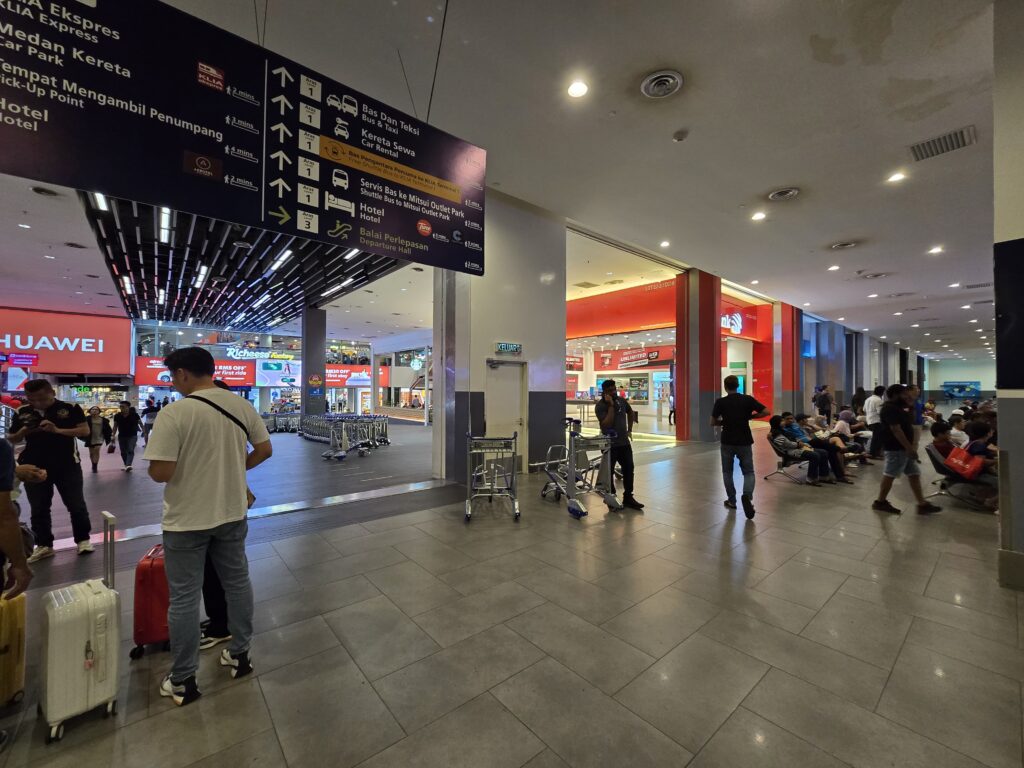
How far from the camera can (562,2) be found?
10.6 ft

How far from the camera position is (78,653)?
5.71 ft

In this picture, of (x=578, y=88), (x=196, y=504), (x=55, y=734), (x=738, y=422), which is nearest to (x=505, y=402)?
(x=738, y=422)

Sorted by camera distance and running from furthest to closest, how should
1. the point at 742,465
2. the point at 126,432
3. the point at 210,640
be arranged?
the point at 126,432 < the point at 742,465 < the point at 210,640

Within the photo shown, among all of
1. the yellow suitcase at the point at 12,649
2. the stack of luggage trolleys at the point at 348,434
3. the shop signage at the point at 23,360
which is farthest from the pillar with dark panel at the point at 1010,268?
the shop signage at the point at 23,360

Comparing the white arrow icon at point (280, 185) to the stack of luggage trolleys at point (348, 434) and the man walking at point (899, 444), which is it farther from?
the stack of luggage trolleys at point (348, 434)

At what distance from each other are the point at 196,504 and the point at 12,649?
3.36 feet

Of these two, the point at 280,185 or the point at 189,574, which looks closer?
the point at 189,574

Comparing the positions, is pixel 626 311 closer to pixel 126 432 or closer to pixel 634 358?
pixel 634 358

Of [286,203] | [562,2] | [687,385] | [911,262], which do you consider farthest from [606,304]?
[286,203]

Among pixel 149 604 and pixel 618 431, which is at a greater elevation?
pixel 618 431

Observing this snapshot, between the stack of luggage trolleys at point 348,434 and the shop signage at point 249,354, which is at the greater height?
the shop signage at point 249,354

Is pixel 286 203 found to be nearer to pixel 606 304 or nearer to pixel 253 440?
pixel 253 440

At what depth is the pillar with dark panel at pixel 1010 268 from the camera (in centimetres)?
305

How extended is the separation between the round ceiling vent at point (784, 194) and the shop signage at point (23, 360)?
71.0ft
